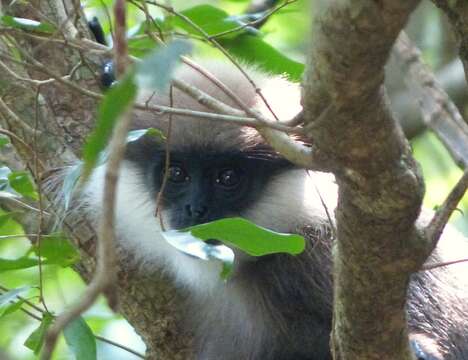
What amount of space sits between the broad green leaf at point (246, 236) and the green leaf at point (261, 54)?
4.43ft

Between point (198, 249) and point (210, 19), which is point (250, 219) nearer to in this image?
point (210, 19)

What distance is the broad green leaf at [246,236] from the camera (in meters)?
2.47

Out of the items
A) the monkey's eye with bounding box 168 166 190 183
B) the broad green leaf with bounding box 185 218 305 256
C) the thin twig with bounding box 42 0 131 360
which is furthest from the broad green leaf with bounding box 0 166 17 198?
the thin twig with bounding box 42 0 131 360

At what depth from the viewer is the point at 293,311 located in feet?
12.4

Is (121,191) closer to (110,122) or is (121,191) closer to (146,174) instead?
(146,174)

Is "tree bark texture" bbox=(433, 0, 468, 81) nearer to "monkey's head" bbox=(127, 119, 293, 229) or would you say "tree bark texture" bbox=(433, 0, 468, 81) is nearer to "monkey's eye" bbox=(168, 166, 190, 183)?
"monkey's head" bbox=(127, 119, 293, 229)

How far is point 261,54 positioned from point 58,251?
3.66 ft

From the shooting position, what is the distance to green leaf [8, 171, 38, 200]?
11.2 feet

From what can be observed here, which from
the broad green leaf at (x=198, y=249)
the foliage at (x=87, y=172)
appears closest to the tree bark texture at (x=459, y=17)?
the foliage at (x=87, y=172)

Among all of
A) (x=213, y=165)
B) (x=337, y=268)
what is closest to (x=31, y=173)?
(x=213, y=165)

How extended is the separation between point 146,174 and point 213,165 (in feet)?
0.99

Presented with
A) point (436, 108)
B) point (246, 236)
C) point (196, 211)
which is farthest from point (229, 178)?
point (436, 108)

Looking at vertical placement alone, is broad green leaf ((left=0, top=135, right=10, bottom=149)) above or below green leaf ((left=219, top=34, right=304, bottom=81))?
below

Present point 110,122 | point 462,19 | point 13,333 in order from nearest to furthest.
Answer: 1. point 110,122
2. point 462,19
3. point 13,333
